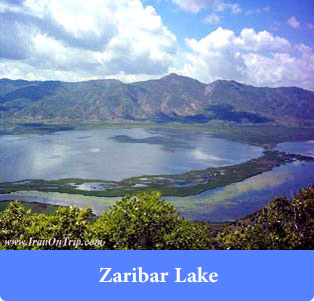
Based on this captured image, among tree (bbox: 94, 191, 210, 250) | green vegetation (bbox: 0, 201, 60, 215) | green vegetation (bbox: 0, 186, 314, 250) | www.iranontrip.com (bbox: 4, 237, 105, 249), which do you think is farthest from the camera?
green vegetation (bbox: 0, 201, 60, 215)

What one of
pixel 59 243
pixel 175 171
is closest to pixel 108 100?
pixel 175 171

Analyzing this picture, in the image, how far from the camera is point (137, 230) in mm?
6973

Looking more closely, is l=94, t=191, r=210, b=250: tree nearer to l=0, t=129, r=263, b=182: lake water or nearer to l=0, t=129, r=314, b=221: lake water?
l=0, t=129, r=314, b=221: lake water

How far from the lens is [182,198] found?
2897 centimetres

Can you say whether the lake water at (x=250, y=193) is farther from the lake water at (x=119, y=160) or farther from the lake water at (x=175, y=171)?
the lake water at (x=119, y=160)

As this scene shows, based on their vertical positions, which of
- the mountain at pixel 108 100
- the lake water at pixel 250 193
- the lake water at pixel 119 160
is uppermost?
the mountain at pixel 108 100

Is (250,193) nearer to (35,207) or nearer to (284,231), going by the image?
(35,207)

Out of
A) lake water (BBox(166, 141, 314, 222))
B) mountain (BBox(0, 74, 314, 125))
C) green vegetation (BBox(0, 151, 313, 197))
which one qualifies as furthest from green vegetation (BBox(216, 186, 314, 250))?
mountain (BBox(0, 74, 314, 125))

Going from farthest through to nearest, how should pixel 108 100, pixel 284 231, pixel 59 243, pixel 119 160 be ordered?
pixel 108 100 → pixel 119 160 → pixel 284 231 → pixel 59 243

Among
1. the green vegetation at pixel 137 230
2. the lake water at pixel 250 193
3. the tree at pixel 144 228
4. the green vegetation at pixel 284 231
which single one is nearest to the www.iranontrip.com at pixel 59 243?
the green vegetation at pixel 137 230

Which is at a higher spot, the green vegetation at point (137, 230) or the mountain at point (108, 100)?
the mountain at point (108, 100)

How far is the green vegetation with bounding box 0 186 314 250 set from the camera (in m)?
6.52

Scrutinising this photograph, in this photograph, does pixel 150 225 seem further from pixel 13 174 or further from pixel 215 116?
pixel 215 116

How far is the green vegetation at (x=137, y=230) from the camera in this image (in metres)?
6.52
